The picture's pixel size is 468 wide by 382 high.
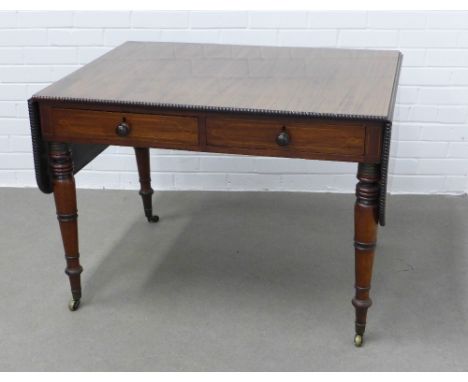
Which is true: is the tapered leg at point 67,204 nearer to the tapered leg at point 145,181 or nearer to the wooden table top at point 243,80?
the wooden table top at point 243,80

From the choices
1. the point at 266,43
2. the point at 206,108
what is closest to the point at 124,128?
the point at 206,108

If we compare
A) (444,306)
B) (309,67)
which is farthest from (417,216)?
(309,67)

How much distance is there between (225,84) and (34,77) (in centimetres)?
138

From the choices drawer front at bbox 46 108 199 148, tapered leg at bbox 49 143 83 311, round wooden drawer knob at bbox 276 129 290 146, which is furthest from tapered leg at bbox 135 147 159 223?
round wooden drawer knob at bbox 276 129 290 146

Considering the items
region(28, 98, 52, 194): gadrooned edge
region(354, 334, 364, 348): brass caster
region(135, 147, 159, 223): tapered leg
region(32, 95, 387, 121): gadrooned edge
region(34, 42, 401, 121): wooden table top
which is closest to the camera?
region(32, 95, 387, 121): gadrooned edge

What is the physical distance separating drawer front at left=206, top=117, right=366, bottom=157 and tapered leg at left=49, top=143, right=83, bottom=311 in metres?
0.49

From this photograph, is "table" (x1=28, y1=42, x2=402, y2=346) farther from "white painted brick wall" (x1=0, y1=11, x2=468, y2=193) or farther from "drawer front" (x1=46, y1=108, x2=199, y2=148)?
"white painted brick wall" (x1=0, y1=11, x2=468, y2=193)

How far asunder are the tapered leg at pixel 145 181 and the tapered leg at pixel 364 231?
1.18 m

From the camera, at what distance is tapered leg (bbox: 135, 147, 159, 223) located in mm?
3229

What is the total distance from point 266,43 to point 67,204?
130 centimetres

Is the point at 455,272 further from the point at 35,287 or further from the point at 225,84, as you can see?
the point at 35,287

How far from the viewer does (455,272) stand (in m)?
2.95

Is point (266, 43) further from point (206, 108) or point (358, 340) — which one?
point (358, 340)

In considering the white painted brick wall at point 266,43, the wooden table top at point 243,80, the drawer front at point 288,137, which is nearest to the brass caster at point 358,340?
the drawer front at point 288,137
